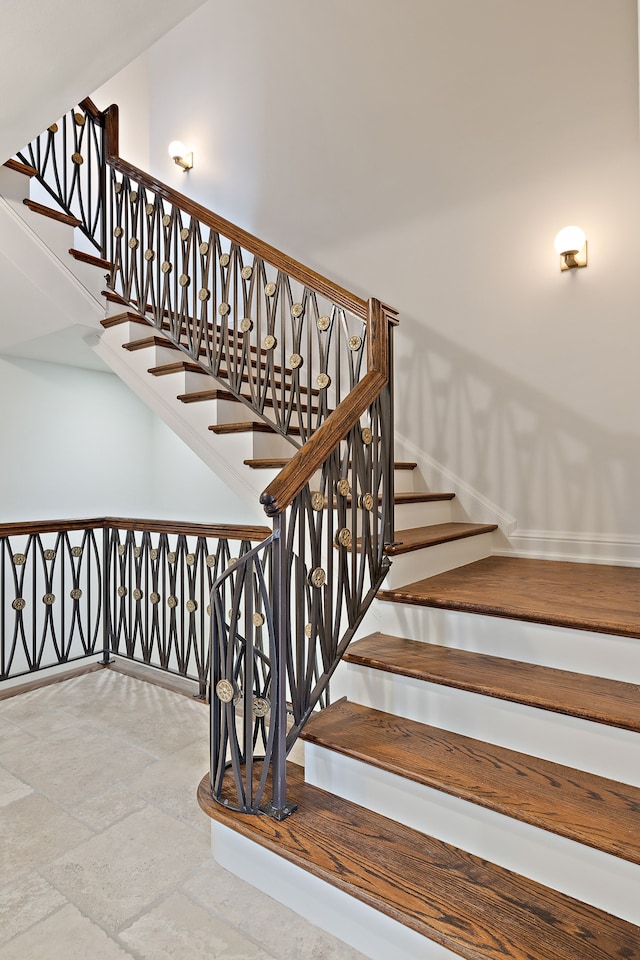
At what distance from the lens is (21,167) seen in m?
3.00

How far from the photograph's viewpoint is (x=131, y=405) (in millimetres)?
5078

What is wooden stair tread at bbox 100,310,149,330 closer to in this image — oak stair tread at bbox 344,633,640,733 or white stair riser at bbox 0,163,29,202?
white stair riser at bbox 0,163,29,202

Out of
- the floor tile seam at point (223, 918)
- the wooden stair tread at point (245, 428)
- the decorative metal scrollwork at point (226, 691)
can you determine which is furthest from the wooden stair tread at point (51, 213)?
the floor tile seam at point (223, 918)

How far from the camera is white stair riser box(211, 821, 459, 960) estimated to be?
1309 mm

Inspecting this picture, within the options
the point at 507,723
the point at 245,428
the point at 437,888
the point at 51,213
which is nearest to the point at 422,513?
the point at 245,428

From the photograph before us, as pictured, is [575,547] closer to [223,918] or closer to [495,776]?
[495,776]

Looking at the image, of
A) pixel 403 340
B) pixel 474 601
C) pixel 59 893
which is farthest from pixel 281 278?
pixel 59 893

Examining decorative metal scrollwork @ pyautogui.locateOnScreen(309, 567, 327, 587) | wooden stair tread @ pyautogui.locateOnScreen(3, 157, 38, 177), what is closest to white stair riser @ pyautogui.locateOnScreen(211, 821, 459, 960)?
decorative metal scrollwork @ pyautogui.locateOnScreen(309, 567, 327, 587)

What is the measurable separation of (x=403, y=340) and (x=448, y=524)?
50.1 inches

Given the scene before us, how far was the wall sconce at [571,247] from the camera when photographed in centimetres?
297

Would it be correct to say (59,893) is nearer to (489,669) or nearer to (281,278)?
(489,669)

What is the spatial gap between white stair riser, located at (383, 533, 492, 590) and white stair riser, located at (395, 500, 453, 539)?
0.27m

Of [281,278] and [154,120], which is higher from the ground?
[154,120]

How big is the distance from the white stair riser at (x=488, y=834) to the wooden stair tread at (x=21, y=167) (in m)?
3.19
